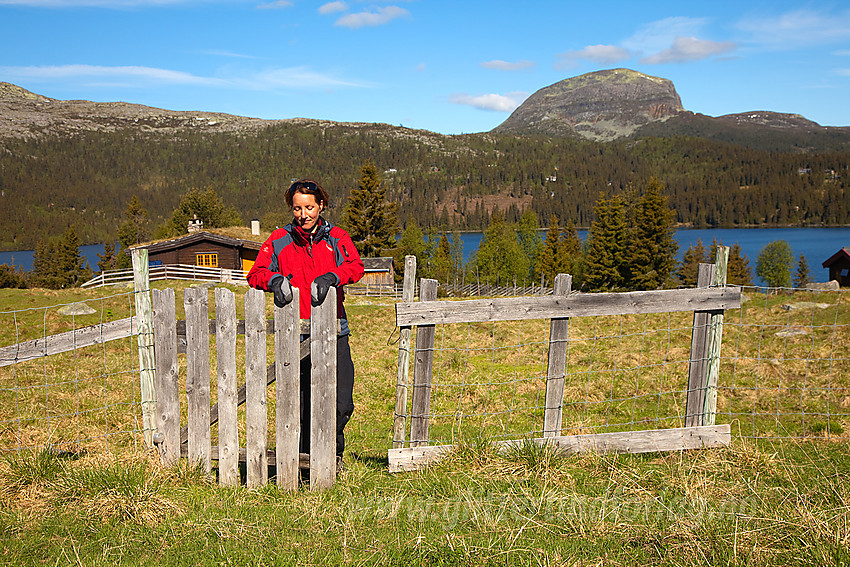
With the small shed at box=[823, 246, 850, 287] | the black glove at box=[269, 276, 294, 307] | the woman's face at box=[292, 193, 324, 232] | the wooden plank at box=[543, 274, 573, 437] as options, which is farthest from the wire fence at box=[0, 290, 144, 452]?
the small shed at box=[823, 246, 850, 287]

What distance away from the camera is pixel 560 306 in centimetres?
533

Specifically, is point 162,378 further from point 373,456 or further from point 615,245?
point 615,245

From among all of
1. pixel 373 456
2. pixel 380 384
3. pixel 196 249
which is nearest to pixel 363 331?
pixel 380 384

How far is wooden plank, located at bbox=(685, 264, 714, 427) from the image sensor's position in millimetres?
5776

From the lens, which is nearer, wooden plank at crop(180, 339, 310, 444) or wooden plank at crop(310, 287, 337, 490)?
wooden plank at crop(310, 287, 337, 490)

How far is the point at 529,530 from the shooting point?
396cm

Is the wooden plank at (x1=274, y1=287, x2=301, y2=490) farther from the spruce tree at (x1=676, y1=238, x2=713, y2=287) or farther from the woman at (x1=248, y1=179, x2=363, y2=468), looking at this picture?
the spruce tree at (x1=676, y1=238, x2=713, y2=287)

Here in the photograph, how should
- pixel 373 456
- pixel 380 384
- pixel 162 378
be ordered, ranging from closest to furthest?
pixel 162 378 → pixel 373 456 → pixel 380 384

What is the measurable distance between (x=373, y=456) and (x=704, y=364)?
3525mm

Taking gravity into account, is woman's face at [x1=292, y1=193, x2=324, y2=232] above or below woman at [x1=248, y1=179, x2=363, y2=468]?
above

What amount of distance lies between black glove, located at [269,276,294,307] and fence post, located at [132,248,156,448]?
49.0 inches

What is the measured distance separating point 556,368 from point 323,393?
2.18m

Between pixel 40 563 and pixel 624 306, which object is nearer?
pixel 40 563

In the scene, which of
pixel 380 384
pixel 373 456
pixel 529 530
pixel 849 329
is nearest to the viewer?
pixel 529 530
